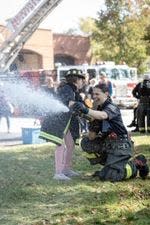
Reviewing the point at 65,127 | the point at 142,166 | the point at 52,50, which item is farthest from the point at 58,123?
the point at 52,50

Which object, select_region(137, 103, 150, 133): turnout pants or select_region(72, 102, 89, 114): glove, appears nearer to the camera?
select_region(72, 102, 89, 114): glove

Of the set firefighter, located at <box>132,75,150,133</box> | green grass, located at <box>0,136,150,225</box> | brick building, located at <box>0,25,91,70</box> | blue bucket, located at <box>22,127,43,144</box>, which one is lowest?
green grass, located at <box>0,136,150,225</box>

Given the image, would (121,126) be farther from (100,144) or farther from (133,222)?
(133,222)

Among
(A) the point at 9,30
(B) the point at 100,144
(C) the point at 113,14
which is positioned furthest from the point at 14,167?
(C) the point at 113,14

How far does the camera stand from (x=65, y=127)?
827 cm

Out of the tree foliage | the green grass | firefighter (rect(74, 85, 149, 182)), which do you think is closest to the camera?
the green grass

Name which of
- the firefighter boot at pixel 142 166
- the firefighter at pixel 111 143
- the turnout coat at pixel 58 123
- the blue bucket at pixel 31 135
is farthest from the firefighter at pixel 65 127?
the blue bucket at pixel 31 135

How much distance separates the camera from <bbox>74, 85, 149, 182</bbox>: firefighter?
806cm

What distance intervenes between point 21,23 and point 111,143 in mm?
16761

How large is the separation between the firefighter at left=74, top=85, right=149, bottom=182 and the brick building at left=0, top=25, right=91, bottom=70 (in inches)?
1261

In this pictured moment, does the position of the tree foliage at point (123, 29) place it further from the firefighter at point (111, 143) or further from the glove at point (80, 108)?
the glove at point (80, 108)

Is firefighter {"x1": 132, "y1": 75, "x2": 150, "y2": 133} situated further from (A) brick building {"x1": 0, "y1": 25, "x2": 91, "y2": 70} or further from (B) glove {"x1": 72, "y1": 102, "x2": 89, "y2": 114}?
(A) brick building {"x1": 0, "y1": 25, "x2": 91, "y2": 70}

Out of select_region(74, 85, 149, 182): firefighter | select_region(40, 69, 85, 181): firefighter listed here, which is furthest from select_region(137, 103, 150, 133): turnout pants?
select_region(74, 85, 149, 182): firefighter

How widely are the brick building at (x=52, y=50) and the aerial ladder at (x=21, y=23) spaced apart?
50.3 ft
